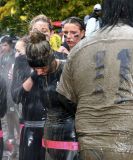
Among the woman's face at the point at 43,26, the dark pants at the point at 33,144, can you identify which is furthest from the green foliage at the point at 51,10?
the dark pants at the point at 33,144

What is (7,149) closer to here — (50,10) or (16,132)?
(16,132)

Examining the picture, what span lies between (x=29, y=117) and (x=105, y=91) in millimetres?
2524

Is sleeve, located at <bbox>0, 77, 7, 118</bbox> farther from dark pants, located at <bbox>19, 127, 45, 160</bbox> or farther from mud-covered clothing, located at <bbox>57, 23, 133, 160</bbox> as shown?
mud-covered clothing, located at <bbox>57, 23, 133, 160</bbox>

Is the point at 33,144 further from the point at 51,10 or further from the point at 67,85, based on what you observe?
the point at 51,10

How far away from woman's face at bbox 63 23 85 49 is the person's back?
9.07ft

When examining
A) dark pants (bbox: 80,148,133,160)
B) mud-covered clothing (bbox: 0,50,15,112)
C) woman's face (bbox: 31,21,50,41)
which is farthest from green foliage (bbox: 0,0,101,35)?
dark pants (bbox: 80,148,133,160)

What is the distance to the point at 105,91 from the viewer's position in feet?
11.7

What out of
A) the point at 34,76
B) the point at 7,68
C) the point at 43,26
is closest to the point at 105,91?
the point at 34,76

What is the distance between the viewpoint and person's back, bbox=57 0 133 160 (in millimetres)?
3521

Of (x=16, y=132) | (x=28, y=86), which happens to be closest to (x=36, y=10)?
(x=16, y=132)

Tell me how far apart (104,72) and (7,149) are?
4.93 m

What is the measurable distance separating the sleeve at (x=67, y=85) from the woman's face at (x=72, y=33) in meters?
2.68

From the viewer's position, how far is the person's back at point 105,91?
352cm

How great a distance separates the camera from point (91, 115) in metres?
3.61
